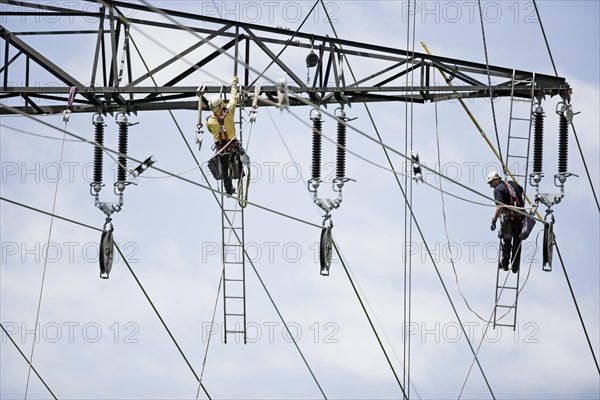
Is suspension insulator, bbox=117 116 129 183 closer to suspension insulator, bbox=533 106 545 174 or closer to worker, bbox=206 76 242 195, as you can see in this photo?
worker, bbox=206 76 242 195

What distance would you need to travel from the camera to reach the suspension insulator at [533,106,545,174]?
21047 mm

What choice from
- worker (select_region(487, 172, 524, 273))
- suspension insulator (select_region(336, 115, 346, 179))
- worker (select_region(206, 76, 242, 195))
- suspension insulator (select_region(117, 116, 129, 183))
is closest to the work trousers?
worker (select_region(487, 172, 524, 273))

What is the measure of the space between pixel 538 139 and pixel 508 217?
138cm

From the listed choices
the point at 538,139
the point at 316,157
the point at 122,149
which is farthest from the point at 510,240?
the point at 122,149

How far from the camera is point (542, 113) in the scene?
21.4 m

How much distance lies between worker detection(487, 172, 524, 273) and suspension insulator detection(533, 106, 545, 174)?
766 mm

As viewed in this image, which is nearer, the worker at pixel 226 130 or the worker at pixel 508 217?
the worker at pixel 226 130

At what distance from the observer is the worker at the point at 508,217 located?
21.8m

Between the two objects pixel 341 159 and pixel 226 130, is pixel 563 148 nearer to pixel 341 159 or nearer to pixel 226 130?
pixel 341 159

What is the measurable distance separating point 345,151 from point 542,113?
9.45 feet

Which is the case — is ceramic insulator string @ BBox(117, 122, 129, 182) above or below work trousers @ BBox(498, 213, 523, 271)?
above

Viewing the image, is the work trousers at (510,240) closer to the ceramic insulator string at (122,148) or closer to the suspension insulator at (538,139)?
the suspension insulator at (538,139)

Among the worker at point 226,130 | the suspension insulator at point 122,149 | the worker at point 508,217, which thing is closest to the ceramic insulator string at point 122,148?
the suspension insulator at point 122,149

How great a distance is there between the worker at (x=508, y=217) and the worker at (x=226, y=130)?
376 centimetres
